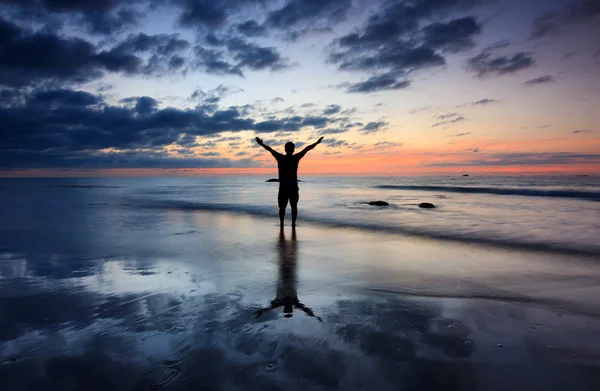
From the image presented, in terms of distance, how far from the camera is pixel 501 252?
8.31 meters

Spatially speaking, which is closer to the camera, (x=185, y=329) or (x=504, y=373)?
(x=504, y=373)

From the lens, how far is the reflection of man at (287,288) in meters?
4.28

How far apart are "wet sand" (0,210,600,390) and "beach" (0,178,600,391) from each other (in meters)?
0.02

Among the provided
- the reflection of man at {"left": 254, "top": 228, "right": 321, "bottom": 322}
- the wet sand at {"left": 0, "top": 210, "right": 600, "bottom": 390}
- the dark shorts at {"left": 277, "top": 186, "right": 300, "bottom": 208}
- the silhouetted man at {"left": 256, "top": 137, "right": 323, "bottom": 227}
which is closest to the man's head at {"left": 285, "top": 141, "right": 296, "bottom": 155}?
the silhouetted man at {"left": 256, "top": 137, "right": 323, "bottom": 227}

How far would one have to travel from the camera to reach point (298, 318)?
3990 mm

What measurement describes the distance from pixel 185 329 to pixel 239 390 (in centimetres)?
132

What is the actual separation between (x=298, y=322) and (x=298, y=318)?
123 mm

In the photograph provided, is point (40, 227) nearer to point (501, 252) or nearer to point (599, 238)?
point (501, 252)

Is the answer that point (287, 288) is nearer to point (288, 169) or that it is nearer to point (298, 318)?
point (298, 318)

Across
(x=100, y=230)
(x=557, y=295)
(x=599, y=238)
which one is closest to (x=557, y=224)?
(x=599, y=238)

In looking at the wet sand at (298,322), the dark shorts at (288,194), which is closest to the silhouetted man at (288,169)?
the dark shorts at (288,194)

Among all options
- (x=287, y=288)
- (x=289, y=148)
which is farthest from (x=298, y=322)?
(x=289, y=148)

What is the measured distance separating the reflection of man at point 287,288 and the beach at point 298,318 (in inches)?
1.1

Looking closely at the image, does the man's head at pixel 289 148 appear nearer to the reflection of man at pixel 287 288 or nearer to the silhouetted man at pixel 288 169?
the silhouetted man at pixel 288 169
